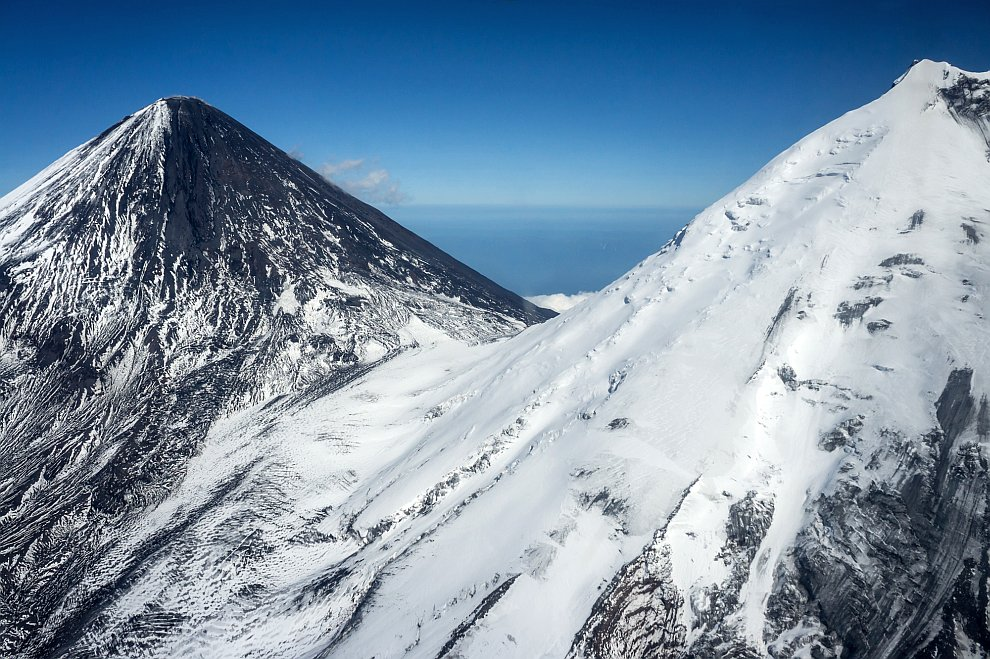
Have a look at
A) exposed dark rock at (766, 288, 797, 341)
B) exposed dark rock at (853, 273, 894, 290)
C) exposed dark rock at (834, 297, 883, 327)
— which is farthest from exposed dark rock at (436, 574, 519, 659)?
exposed dark rock at (853, 273, 894, 290)

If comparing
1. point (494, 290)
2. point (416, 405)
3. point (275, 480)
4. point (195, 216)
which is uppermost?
point (195, 216)

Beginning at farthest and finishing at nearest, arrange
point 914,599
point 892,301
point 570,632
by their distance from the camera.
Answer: point 892,301 < point 570,632 < point 914,599

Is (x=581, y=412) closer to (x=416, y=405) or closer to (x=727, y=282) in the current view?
(x=727, y=282)

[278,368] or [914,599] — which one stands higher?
[278,368]

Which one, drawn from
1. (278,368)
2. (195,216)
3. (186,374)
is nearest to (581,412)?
(278,368)

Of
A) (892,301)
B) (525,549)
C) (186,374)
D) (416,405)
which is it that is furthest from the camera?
(186,374)

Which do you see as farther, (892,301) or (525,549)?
(892,301)

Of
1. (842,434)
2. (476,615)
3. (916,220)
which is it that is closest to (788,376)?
(842,434)

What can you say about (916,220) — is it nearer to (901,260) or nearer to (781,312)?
(901,260)
